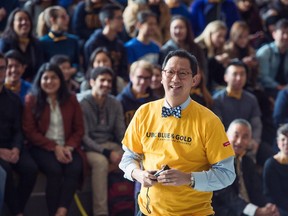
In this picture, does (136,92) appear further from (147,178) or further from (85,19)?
(147,178)

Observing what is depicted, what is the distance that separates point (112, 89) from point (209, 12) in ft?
9.52

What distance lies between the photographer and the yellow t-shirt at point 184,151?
3697 mm

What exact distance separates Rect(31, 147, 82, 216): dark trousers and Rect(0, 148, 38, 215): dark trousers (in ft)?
0.36

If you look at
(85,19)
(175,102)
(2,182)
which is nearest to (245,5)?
(85,19)

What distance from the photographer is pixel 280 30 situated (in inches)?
353

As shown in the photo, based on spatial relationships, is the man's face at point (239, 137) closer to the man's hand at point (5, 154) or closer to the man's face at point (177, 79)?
the man's hand at point (5, 154)

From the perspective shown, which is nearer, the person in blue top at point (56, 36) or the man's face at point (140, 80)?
the man's face at point (140, 80)

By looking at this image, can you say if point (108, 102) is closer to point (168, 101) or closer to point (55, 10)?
point (55, 10)

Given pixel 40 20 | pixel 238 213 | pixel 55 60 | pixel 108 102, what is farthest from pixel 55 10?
pixel 238 213

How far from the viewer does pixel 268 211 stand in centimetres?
609

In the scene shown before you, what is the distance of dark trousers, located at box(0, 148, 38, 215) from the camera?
6051mm

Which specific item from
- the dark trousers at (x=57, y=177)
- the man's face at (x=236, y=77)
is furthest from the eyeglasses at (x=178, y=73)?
the man's face at (x=236, y=77)

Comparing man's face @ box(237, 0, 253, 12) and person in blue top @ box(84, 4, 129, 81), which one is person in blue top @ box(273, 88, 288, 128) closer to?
person in blue top @ box(84, 4, 129, 81)

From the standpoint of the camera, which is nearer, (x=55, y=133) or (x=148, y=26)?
(x=55, y=133)
